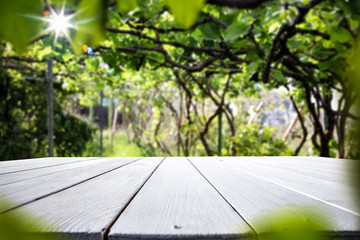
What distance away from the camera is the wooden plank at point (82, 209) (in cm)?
41

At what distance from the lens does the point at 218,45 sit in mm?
2379

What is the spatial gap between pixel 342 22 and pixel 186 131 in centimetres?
335

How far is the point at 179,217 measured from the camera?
468mm

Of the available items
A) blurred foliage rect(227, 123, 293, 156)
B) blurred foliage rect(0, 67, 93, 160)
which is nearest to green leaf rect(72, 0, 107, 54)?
blurred foliage rect(227, 123, 293, 156)

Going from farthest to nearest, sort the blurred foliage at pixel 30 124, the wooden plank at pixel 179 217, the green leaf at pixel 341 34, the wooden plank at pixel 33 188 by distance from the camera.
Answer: the blurred foliage at pixel 30 124 < the green leaf at pixel 341 34 < the wooden plank at pixel 33 188 < the wooden plank at pixel 179 217

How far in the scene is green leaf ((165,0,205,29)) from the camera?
18 cm

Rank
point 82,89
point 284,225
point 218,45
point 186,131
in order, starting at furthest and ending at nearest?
point 82,89 < point 186,131 < point 218,45 < point 284,225

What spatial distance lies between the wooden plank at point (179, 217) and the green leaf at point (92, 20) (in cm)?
29

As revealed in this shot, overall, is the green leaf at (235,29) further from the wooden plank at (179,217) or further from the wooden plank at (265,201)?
the wooden plank at (179,217)

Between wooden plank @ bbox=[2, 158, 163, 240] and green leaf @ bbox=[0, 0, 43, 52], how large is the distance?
5.2 inches

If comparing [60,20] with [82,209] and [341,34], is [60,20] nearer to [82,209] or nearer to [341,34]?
[82,209]

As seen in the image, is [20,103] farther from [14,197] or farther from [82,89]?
[14,197]

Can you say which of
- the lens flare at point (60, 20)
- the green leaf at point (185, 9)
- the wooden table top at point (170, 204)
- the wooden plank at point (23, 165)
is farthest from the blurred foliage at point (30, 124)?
the green leaf at point (185, 9)

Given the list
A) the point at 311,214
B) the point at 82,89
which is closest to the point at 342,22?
the point at 311,214
